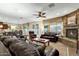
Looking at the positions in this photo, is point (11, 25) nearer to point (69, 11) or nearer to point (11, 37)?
point (11, 37)

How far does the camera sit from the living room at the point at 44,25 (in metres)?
2.89

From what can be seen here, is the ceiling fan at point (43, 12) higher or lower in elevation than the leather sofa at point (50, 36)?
higher

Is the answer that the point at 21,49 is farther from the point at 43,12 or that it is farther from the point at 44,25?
the point at 43,12

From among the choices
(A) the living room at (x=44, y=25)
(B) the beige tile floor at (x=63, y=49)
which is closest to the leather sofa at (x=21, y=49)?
(A) the living room at (x=44, y=25)

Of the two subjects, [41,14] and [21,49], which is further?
[41,14]

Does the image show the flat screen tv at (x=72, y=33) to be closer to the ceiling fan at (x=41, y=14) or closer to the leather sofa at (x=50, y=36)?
the leather sofa at (x=50, y=36)

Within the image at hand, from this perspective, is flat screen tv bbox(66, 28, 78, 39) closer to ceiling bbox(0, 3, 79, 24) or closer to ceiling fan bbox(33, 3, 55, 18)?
ceiling bbox(0, 3, 79, 24)

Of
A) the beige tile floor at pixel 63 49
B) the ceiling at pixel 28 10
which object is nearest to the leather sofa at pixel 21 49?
the beige tile floor at pixel 63 49

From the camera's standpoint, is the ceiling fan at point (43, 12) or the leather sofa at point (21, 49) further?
the ceiling fan at point (43, 12)

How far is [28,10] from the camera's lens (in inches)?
116

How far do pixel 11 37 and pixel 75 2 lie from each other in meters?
1.66

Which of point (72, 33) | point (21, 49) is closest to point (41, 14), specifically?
point (72, 33)

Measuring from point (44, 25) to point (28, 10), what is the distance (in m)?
0.51

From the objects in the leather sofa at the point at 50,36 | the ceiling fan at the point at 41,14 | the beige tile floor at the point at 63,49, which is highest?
the ceiling fan at the point at 41,14
